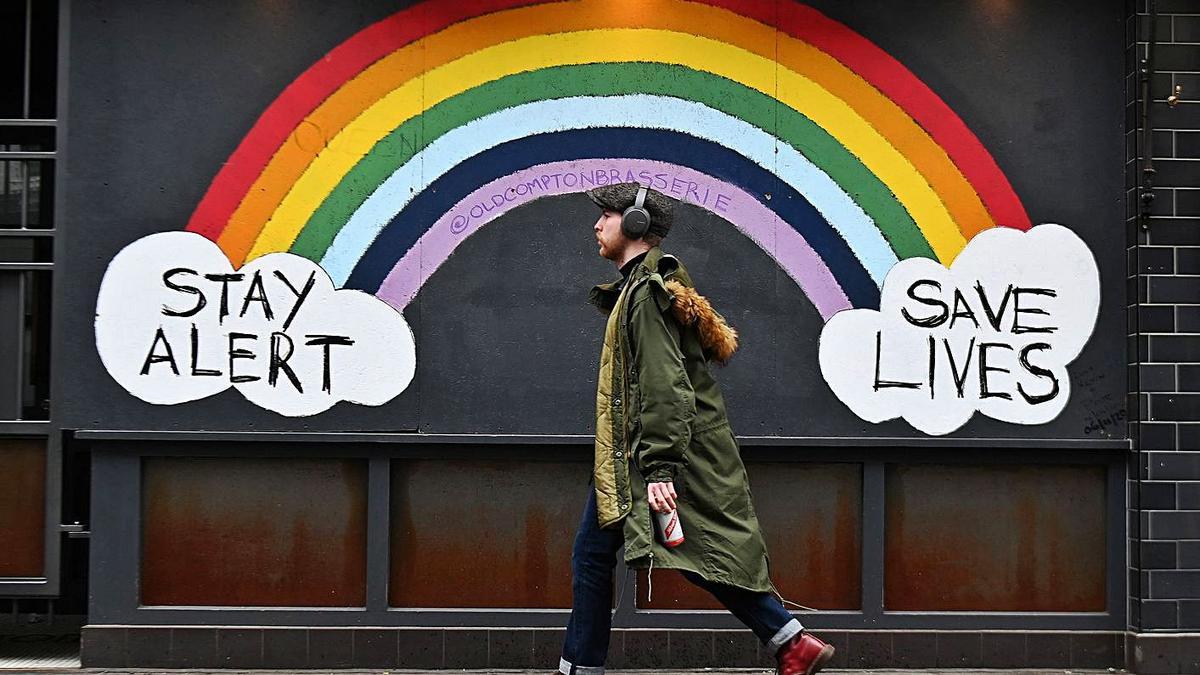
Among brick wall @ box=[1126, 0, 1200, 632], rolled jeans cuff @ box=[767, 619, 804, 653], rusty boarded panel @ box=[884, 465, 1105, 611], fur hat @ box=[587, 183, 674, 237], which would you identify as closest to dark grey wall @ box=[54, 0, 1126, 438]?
brick wall @ box=[1126, 0, 1200, 632]

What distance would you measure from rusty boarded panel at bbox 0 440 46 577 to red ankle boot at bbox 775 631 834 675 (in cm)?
373

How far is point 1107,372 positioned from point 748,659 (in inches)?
89.9

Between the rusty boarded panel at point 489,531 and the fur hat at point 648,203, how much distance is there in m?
1.74

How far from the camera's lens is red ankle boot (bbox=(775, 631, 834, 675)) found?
16.0 feet

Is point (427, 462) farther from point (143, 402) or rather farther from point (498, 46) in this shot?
point (498, 46)

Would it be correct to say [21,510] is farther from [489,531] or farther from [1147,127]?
[1147,127]

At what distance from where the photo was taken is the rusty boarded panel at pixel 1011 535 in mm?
6488

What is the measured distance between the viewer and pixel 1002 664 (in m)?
6.42

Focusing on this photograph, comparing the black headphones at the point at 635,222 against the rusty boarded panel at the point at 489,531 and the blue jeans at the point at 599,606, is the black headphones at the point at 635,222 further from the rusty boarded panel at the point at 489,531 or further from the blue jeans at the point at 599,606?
the rusty boarded panel at the point at 489,531

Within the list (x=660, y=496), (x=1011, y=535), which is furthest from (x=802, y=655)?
(x=1011, y=535)

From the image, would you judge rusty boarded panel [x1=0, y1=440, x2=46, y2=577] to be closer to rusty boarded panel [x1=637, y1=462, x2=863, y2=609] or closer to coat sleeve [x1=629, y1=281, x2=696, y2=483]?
rusty boarded panel [x1=637, y1=462, x2=863, y2=609]

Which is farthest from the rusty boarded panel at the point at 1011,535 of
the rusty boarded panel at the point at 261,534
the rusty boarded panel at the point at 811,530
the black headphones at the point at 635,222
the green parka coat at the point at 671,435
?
the rusty boarded panel at the point at 261,534

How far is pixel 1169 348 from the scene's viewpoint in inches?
251

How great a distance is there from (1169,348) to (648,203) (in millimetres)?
2996
